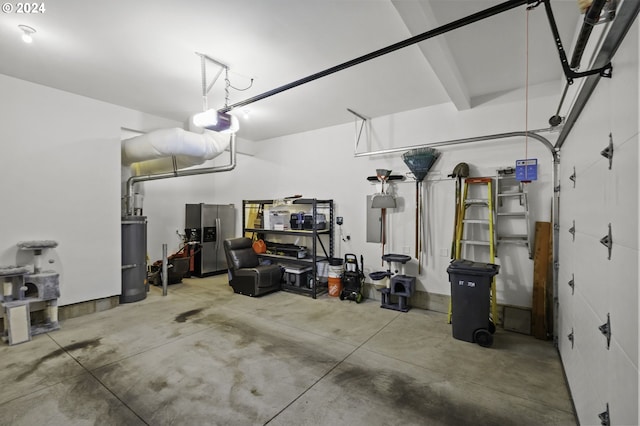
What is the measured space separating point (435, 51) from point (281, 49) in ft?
4.97

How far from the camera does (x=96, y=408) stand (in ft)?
7.21

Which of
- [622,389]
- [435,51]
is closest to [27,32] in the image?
[435,51]

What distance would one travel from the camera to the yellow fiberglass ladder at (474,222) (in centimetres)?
386

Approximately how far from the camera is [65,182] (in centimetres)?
400

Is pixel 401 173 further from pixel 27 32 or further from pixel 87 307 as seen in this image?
pixel 87 307

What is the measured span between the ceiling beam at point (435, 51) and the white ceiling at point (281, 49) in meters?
0.01

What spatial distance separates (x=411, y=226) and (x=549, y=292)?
1912mm

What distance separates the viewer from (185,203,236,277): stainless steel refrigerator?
21.7 ft

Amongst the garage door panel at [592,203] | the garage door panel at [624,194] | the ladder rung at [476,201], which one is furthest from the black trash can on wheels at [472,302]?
the garage door panel at [624,194]

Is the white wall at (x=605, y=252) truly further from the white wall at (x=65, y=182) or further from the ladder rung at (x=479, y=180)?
the white wall at (x=65, y=182)

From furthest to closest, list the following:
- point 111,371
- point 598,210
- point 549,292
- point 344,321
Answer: point 344,321 < point 549,292 < point 111,371 < point 598,210

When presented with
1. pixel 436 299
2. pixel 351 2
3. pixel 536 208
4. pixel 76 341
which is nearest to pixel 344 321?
pixel 436 299

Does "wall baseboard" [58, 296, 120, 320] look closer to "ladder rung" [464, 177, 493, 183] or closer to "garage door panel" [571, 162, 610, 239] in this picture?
"ladder rung" [464, 177, 493, 183]

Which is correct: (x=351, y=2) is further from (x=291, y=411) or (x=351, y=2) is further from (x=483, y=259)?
(x=483, y=259)
